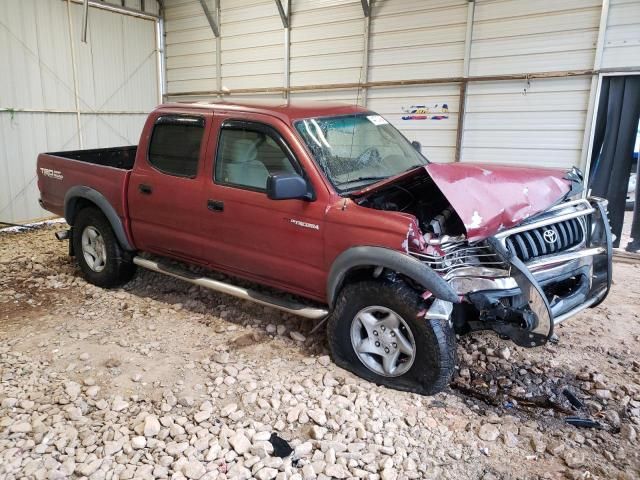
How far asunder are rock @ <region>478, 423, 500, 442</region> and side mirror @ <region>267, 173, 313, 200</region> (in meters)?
1.80

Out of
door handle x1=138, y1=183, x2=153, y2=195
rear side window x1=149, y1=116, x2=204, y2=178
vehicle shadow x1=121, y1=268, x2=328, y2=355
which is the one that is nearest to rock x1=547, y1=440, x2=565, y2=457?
vehicle shadow x1=121, y1=268, x2=328, y2=355

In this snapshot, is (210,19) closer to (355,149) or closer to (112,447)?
(355,149)

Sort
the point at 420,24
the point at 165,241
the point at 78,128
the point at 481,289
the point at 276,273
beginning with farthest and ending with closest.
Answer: the point at 78,128 → the point at 420,24 → the point at 165,241 → the point at 276,273 → the point at 481,289

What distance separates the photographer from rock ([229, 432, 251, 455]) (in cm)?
273

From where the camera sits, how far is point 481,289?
2.91m

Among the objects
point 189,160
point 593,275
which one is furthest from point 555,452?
point 189,160

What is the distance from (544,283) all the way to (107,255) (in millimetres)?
3993

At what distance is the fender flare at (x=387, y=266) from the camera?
288 centimetres

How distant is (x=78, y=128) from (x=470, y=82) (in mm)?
7075

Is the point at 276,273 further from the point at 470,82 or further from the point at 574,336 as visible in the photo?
the point at 470,82

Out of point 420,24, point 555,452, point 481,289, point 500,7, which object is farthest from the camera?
point 420,24

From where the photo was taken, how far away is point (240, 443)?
2775 millimetres

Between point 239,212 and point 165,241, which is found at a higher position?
point 239,212

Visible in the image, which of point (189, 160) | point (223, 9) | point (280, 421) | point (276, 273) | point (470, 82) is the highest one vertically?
point (223, 9)
